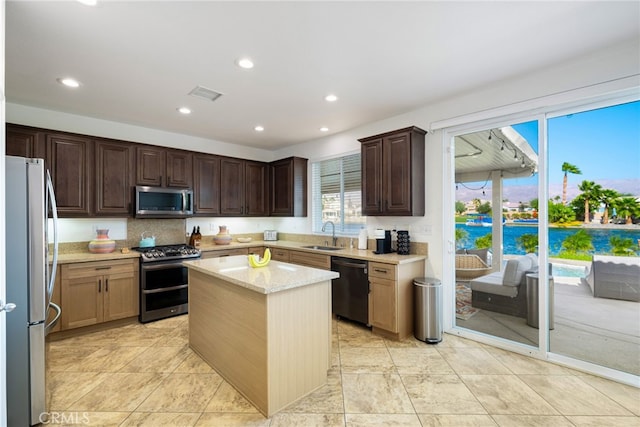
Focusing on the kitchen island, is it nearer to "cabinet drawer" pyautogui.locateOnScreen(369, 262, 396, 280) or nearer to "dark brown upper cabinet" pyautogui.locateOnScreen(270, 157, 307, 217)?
"cabinet drawer" pyautogui.locateOnScreen(369, 262, 396, 280)

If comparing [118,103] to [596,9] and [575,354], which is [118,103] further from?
[575,354]

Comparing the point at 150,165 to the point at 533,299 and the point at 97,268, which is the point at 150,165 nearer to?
the point at 97,268

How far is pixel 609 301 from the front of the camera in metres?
2.72

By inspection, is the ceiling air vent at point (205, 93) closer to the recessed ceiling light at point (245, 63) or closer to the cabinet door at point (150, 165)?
the recessed ceiling light at point (245, 63)

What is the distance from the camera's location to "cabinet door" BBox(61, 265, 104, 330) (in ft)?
10.8

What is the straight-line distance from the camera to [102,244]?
3.79 meters

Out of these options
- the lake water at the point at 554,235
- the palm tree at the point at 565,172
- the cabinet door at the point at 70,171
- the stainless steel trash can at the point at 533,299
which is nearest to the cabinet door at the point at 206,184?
the cabinet door at the point at 70,171

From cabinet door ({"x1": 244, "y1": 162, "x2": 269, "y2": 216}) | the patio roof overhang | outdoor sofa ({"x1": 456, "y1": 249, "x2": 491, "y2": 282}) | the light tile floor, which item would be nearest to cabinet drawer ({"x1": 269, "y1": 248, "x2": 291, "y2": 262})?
cabinet door ({"x1": 244, "y1": 162, "x2": 269, "y2": 216})

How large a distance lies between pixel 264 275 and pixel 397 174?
6.83 feet

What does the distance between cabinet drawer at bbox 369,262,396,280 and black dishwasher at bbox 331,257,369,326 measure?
10cm

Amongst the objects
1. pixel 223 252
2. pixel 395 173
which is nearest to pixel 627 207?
pixel 395 173

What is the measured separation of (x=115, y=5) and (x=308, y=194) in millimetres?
3738

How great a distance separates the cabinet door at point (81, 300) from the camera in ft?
10.8

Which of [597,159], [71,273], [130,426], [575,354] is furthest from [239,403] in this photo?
[597,159]
